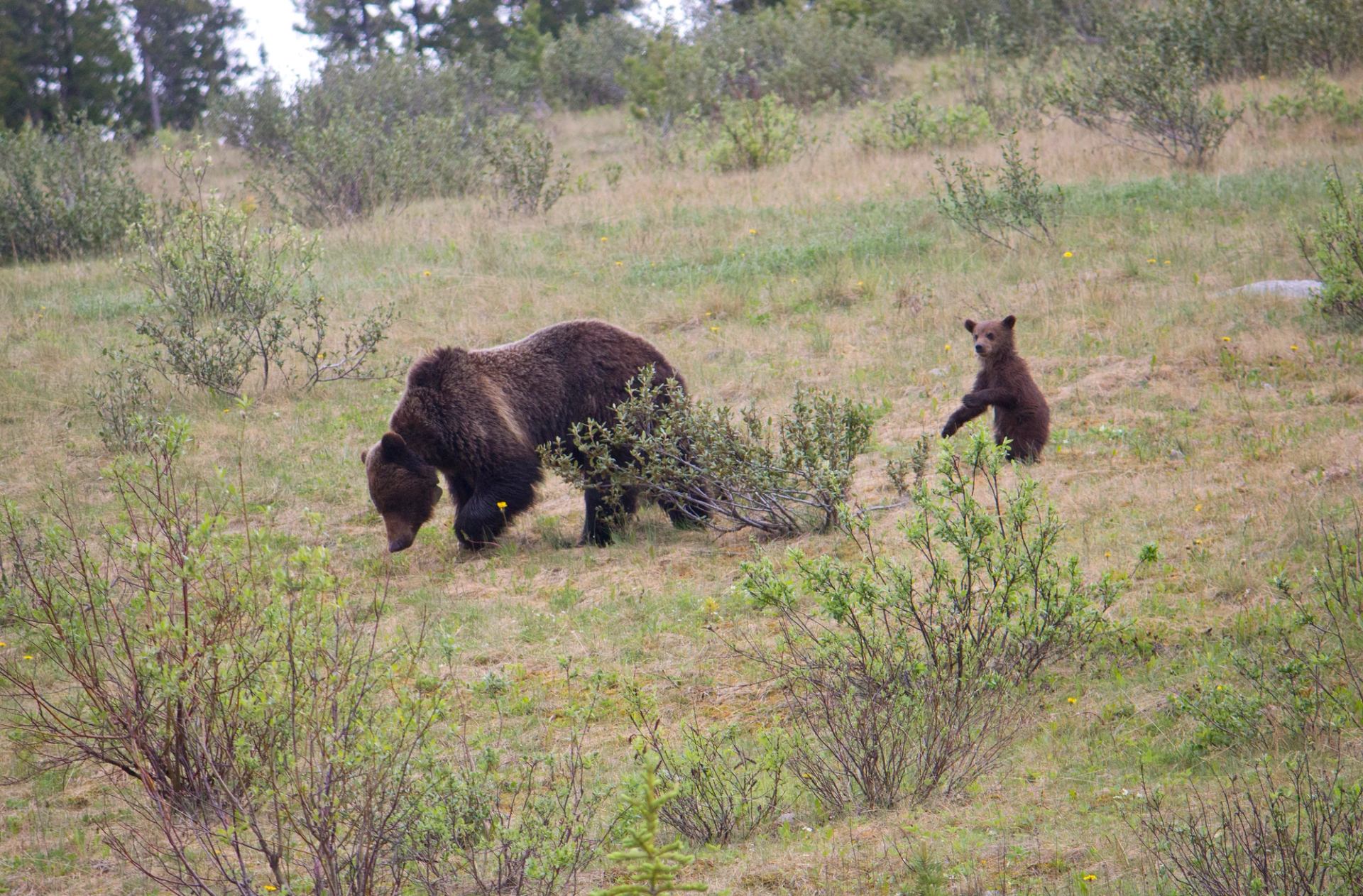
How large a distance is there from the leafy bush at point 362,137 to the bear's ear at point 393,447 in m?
11.3

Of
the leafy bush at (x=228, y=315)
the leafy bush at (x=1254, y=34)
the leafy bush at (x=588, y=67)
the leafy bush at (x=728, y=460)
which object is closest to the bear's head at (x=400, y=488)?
the leafy bush at (x=728, y=460)

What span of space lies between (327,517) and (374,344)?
312cm

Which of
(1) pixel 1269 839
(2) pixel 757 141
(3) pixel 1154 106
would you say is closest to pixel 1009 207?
(3) pixel 1154 106

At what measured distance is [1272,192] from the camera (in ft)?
47.1

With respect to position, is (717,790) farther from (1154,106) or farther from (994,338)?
(1154,106)

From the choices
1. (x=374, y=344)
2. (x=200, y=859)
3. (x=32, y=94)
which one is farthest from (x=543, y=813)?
(x=32, y=94)

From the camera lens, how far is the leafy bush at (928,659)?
197 inches

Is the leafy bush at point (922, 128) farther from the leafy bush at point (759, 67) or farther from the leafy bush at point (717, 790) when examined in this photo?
the leafy bush at point (717, 790)

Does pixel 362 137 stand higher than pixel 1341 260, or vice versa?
pixel 362 137

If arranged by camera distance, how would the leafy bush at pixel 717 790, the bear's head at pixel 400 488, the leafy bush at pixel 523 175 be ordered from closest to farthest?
the leafy bush at pixel 717 790 → the bear's head at pixel 400 488 → the leafy bush at pixel 523 175

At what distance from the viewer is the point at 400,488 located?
29.1ft

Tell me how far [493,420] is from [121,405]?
4.73m

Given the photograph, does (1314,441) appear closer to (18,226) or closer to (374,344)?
(374,344)

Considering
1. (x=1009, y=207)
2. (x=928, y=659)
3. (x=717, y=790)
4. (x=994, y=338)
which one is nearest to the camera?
(x=717, y=790)
